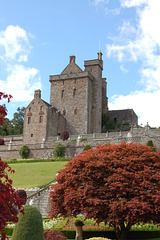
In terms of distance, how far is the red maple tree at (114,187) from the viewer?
1462cm

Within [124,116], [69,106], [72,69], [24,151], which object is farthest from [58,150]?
[124,116]

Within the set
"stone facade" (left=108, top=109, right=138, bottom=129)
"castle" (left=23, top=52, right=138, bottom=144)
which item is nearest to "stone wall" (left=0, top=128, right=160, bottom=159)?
"castle" (left=23, top=52, right=138, bottom=144)

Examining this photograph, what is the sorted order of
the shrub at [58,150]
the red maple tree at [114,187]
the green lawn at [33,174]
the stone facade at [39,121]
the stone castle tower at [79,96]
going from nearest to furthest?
the red maple tree at [114,187], the green lawn at [33,174], the shrub at [58,150], the stone facade at [39,121], the stone castle tower at [79,96]

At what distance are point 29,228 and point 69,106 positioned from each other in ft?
151

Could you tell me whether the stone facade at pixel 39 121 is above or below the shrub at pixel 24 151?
above

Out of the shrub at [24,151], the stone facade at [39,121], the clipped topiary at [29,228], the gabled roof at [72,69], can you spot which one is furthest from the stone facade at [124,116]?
the clipped topiary at [29,228]

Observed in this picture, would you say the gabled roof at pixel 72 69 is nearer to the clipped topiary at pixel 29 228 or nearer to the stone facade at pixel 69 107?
the stone facade at pixel 69 107

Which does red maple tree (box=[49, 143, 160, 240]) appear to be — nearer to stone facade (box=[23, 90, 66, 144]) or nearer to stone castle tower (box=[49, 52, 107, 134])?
stone facade (box=[23, 90, 66, 144])

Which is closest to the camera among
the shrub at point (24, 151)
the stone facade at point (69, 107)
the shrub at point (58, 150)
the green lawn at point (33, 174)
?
the green lawn at point (33, 174)

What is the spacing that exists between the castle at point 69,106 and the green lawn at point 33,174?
1246 centimetres

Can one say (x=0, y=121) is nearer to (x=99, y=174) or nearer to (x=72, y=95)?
(x=99, y=174)

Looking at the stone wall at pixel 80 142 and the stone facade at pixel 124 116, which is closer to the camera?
the stone wall at pixel 80 142

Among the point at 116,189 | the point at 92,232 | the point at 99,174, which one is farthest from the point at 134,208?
the point at 92,232

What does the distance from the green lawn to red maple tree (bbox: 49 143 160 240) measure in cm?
1284
